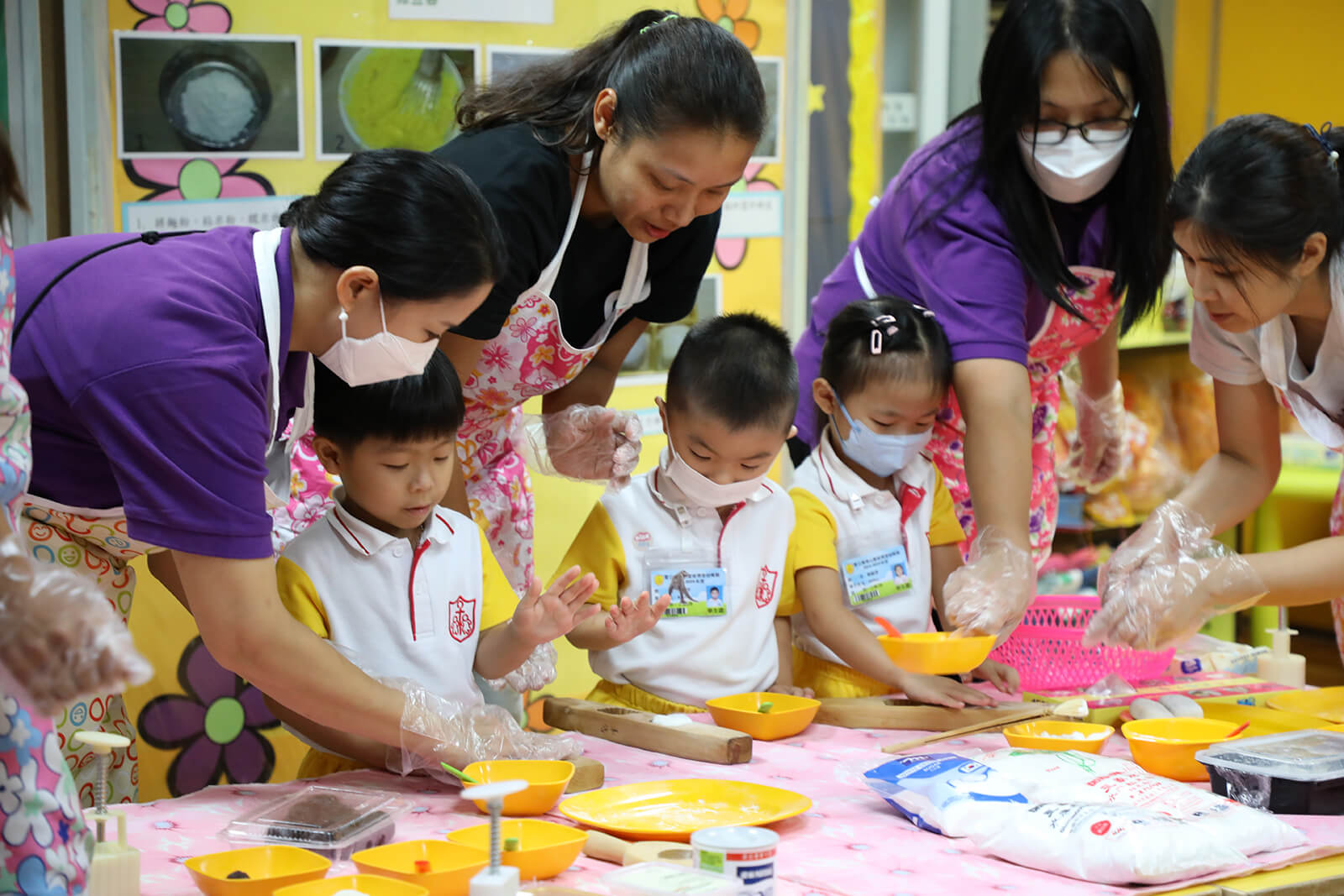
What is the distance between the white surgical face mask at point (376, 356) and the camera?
1.40 m

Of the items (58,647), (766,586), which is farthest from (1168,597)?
(58,647)

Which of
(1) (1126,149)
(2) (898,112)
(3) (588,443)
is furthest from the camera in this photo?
(2) (898,112)

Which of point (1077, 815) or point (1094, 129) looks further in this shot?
point (1094, 129)

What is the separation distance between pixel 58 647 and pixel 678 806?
771mm

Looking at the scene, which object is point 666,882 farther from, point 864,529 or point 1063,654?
point 1063,654

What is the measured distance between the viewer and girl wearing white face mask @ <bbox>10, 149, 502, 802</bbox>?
1.25m

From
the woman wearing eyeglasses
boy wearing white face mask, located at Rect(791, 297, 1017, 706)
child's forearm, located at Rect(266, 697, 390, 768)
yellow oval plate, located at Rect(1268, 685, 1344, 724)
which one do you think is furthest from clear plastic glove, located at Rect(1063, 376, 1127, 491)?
child's forearm, located at Rect(266, 697, 390, 768)

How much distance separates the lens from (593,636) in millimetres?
1807

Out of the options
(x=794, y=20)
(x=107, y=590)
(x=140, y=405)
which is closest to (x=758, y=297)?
(x=794, y=20)

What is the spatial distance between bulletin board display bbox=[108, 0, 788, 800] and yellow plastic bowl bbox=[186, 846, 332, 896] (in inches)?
58.2

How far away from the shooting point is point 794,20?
3320mm

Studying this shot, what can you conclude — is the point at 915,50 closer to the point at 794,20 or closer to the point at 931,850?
the point at 794,20

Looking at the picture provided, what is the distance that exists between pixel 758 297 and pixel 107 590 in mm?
2046

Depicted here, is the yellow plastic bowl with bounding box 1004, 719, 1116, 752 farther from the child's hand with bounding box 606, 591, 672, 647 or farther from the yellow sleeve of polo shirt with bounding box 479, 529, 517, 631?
the yellow sleeve of polo shirt with bounding box 479, 529, 517, 631
